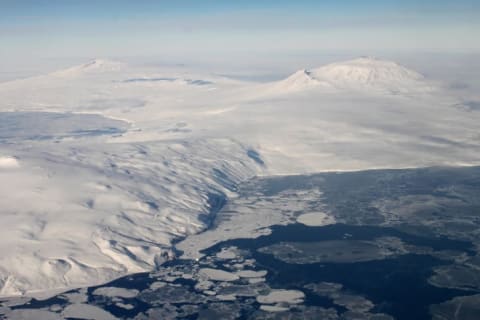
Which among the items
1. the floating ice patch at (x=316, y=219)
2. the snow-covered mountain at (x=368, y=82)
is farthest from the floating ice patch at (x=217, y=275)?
the snow-covered mountain at (x=368, y=82)

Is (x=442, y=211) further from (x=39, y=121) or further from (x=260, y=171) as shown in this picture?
(x=39, y=121)

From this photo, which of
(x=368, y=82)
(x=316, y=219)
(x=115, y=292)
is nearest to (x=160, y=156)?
(x=316, y=219)

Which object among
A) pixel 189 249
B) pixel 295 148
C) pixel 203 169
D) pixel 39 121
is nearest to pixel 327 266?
pixel 189 249

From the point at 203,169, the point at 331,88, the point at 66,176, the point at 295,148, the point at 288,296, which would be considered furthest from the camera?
the point at 331,88

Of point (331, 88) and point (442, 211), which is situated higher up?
point (331, 88)

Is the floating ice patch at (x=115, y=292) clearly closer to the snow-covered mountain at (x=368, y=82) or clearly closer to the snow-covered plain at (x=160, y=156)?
the snow-covered plain at (x=160, y=156)

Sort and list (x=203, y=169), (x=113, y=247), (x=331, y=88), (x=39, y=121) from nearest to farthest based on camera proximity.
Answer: (x=113, y=247) → (x=203, y=169) → (x=39, y=121) → (x=331, y=88)

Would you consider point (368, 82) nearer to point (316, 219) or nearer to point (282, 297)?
point (316, 219)

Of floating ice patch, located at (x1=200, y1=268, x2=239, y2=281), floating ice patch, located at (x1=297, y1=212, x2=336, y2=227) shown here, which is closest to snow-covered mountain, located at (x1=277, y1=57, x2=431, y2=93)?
floating ice patch, located at (x1=297, y1=212, x2=336, y2=227)

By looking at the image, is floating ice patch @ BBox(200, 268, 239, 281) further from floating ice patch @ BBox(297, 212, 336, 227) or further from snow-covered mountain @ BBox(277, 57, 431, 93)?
snow-covered mountain @ BBox(277, 57, 431, 93)
